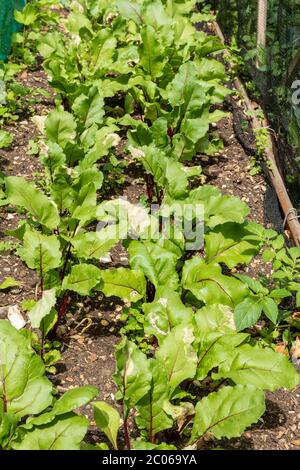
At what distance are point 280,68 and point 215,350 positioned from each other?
2.52m

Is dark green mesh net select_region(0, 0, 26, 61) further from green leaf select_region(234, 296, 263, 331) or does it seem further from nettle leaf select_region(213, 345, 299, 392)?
nettle leaf select_region(213, 345, 299, 392)

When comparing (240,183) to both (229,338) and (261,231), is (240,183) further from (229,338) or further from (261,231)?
(229,338)

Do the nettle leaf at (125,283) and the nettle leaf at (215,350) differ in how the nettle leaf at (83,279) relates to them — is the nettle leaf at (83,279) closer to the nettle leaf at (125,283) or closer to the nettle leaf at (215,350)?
the nettle leaf at (125,283)

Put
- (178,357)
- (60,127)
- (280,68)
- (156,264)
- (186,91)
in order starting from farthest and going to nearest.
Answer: (280,68), (186,91), (60,127), (156,264), (178,357)

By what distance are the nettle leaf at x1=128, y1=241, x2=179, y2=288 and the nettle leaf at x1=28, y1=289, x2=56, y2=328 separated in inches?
18.2

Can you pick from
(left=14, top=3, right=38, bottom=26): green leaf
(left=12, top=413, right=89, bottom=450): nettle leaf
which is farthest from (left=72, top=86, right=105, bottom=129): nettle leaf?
(left=12, top=413, right=89, bottom=450): nettle leaf

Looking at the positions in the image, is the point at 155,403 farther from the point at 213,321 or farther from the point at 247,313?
the point at 247,313

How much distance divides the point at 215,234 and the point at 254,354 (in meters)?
0.81

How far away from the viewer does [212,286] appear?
3.13 meters

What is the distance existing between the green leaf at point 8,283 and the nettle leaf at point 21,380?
31.9 inches

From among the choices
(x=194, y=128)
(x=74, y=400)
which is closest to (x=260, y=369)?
(x=74, y=400)

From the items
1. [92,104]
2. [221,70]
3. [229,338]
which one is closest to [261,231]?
[229,338]

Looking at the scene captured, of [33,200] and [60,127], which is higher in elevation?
[60,127]

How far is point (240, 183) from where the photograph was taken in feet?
14.6
